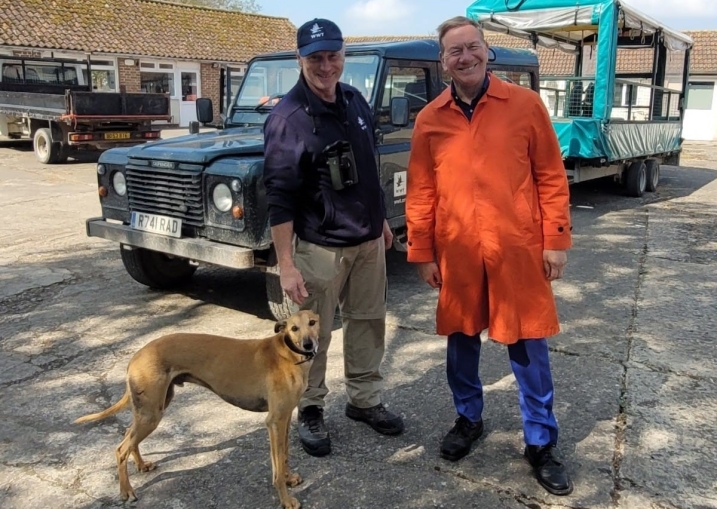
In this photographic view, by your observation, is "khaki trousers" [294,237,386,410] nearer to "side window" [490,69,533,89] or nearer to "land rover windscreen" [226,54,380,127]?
"land rover windscreen" [226,54,380,127]

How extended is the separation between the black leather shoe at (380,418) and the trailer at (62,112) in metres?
12.2

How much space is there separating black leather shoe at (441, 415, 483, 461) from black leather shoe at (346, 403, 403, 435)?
27 cm

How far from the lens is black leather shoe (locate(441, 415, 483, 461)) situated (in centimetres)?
303

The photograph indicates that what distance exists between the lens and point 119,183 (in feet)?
16.6

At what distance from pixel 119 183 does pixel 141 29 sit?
2264cm

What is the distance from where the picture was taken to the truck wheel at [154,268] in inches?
212

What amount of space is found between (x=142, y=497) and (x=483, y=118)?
2.12 metres

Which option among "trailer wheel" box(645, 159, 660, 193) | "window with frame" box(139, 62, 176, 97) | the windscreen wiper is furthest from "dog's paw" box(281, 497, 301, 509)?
"window with frame" box(139, 62, 176, 97)

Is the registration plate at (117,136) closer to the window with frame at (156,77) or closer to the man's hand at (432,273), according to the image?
the window with frame at (156,77)

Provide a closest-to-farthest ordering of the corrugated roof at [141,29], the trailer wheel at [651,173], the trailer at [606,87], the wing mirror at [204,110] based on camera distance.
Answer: the wing mirror at [204,110], the trailer at [606,87], the trailer wheel at [651,173], the corrugated roof at [141,29]

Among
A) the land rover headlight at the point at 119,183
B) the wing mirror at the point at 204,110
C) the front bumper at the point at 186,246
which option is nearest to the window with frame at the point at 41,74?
the wing mirror at the point at 204,110

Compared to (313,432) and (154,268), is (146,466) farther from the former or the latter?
(154,268)

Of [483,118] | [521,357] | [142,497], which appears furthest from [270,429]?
[483,118]

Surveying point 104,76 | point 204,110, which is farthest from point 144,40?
point 204,110
